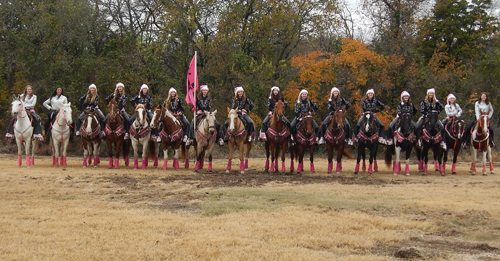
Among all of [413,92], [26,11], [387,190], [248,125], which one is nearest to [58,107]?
[248,125]

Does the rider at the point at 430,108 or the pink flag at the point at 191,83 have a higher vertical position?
the pink flag at the point at 191,83

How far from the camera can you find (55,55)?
30.4 m

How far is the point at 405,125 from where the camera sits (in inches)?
706

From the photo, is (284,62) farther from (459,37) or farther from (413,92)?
(459,37)

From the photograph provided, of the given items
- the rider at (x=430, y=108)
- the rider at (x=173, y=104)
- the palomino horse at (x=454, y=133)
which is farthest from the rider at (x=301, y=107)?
the palomino horse at (x=454, y=133)

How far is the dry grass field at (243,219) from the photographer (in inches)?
285

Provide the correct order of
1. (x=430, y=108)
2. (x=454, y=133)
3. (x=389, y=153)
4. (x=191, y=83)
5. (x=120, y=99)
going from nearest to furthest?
(x=430, y=108) < (x=454, y=133) < (x=389, y=153) < (x=120, y=99) < (x=191, y=83)

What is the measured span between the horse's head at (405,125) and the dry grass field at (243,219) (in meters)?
2.70

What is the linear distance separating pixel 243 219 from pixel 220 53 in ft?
75.6

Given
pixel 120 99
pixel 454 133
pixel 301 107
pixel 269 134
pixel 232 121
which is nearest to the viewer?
pixel 232 121

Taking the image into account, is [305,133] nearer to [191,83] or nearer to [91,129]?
[191,83]

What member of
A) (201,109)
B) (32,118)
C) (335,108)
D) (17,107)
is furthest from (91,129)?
(335,108)

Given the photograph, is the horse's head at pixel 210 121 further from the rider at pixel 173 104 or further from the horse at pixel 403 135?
the horse at pixel 403 135

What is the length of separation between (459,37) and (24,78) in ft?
92.9
